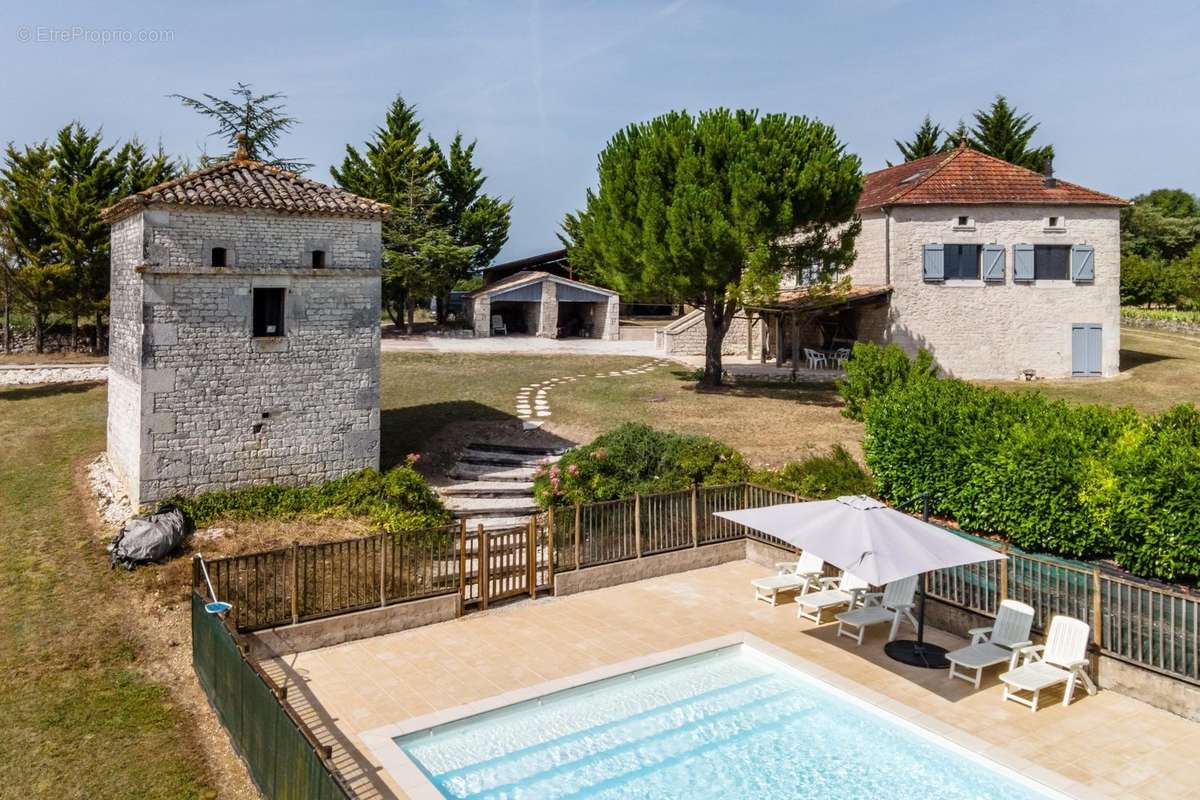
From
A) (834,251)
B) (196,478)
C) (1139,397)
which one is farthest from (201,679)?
(1139,397)

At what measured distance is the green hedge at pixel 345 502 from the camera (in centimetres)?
1538

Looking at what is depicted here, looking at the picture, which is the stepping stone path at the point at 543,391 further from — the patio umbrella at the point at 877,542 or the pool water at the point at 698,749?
the pool water at the point at 698,749

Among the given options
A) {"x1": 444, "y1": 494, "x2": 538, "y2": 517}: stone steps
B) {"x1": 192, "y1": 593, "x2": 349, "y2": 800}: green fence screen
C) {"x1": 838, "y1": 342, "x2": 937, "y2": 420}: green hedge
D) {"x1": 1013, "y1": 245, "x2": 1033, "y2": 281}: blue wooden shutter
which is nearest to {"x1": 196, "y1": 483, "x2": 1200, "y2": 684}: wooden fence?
{"x1": 192, "y1": 593, "x2": 349, "y2": 800}: green fence screen

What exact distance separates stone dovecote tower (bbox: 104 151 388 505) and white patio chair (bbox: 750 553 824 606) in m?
8.63

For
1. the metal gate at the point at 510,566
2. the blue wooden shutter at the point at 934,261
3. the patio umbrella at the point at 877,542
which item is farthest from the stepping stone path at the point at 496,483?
the blue wooden shutter at the point at 934,261

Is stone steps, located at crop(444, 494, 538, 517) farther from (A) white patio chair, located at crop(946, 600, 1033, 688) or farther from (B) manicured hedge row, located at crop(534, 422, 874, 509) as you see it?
(A) white patio chair, located at crop(946, 600, 1033, 688)

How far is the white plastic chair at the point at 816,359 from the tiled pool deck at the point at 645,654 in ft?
69.0

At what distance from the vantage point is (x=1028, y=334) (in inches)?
1212

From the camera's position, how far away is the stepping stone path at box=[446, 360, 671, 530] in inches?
653

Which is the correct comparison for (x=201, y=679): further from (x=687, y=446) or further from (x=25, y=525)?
(x=687, y=446)

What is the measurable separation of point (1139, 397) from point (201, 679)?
92.2 ft

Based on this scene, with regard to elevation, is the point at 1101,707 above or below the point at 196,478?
below

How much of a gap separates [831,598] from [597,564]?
3.56 metres

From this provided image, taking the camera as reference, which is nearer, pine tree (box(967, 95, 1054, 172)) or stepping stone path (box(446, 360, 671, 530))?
stepping stone path (box(446, 360, 671, 530))
